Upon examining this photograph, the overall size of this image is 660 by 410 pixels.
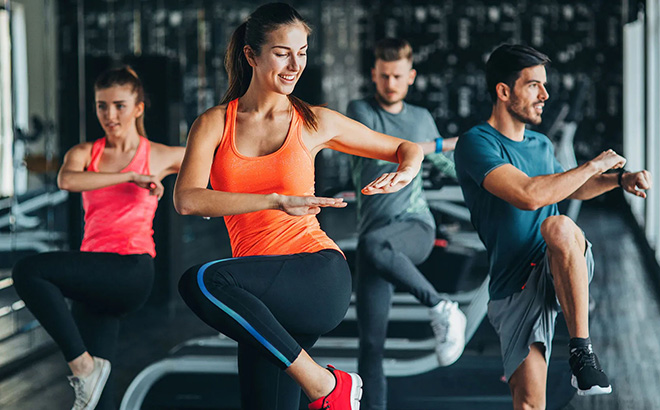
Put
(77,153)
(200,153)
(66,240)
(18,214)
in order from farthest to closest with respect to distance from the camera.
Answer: (66,240)
(18,214)
(77,153)
(200,153)

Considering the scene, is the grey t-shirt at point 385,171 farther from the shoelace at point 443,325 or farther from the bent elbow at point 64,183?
the bent elbow at point 64,183

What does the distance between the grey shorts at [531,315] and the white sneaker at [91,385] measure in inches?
55.1

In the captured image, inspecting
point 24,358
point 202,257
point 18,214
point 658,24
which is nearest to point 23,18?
point 18,214

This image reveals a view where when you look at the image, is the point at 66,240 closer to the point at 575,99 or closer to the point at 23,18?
the point at 23,18

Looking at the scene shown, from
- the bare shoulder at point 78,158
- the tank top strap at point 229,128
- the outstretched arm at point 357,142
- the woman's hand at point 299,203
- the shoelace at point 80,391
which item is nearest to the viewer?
the woman's hand at point 299,203

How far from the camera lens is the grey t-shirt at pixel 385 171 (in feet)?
10.8

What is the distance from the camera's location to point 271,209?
197 cm

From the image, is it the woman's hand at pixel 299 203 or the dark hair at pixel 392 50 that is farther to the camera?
the dark hair at pixel 392 50

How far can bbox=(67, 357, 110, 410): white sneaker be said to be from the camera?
2.76 metres

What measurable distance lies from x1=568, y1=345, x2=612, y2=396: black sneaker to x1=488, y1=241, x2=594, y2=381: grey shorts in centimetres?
17

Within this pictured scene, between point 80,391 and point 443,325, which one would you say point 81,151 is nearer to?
point 80,391

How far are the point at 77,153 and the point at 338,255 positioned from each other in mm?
1374

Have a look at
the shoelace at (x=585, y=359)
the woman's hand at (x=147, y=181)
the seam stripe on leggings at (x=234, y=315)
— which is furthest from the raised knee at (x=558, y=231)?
the woman's hand at (x=147, y=181)

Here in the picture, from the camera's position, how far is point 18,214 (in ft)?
15.3
